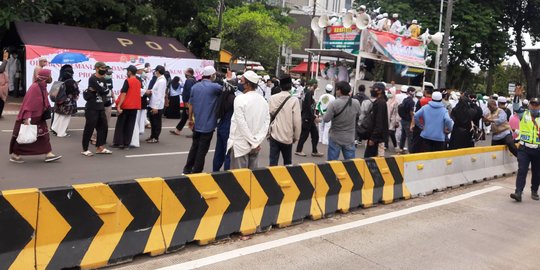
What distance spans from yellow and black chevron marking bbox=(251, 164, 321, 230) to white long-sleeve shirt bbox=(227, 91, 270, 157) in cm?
58

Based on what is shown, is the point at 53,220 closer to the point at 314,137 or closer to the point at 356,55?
the point at 314,137

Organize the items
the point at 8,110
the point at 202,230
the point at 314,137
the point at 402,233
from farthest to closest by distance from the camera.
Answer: the point at 8,110, the point at 314,137, the point at 402,233, the point at 202,230

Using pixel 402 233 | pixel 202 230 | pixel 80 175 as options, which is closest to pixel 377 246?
pixel 402 233

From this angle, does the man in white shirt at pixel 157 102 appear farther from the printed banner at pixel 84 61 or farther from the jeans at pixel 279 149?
the printed banner at pixel 84 61

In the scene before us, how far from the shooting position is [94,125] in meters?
9.05

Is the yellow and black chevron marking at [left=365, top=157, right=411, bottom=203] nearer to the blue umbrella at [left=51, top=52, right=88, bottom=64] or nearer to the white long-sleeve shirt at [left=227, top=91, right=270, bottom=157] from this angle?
the white long-sleeve shirt at [left=227, top=91, right=270, bottom=157]

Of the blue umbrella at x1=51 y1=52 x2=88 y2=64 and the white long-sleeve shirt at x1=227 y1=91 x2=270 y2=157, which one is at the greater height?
the blue umbrella at x1=51 y1=52 x2=88 y2=64

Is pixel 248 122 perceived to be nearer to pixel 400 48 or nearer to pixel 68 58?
pixel 68 58

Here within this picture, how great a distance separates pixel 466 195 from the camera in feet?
28.1

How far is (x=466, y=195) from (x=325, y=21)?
31.1 feet

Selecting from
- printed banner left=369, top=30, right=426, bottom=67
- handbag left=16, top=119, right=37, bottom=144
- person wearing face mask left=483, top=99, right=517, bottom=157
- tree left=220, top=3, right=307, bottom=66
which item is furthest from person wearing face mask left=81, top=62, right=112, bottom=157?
tree left=220, top=3, right=307, bottom=66

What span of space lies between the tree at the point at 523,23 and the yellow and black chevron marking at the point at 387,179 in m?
34.8

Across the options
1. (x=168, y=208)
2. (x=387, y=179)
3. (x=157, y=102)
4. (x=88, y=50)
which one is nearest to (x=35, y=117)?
(x=157, y=102)

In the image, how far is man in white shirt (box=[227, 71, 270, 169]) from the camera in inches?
240
